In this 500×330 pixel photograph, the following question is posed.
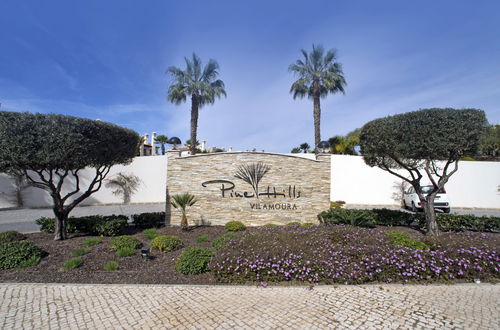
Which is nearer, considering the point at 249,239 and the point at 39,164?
the point at 249,239

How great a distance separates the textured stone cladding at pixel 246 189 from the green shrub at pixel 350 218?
90 centimetres

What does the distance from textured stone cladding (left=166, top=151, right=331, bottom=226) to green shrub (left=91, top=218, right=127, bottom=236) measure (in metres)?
1.79

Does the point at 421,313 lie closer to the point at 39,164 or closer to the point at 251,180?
the point at 251,180

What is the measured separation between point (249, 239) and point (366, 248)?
8.71 ft

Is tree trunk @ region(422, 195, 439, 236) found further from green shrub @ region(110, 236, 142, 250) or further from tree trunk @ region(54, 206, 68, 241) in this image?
tree trunk @ region(54, 206, 68, 241)

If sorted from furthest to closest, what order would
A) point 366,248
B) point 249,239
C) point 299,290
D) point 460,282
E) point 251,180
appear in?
point 251,180 → point 249,239 → point 366,248 → point 460,282 → point 299,290

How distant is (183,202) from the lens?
316 inches

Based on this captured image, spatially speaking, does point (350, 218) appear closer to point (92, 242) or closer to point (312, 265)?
point (312, 265)

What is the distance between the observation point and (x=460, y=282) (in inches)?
168

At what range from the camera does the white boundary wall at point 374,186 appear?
15266mm

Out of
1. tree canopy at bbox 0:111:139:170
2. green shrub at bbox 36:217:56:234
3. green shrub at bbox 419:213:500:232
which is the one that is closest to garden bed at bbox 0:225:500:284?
tree canopy at bbox 0:111:139:170

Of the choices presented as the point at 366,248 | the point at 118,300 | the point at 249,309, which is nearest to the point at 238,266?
the point at 249,309

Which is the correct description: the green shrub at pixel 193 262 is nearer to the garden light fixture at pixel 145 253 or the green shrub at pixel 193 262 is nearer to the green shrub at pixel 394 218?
the garden light fixture at pixel 145 253

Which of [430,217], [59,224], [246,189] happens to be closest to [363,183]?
[430,217]
